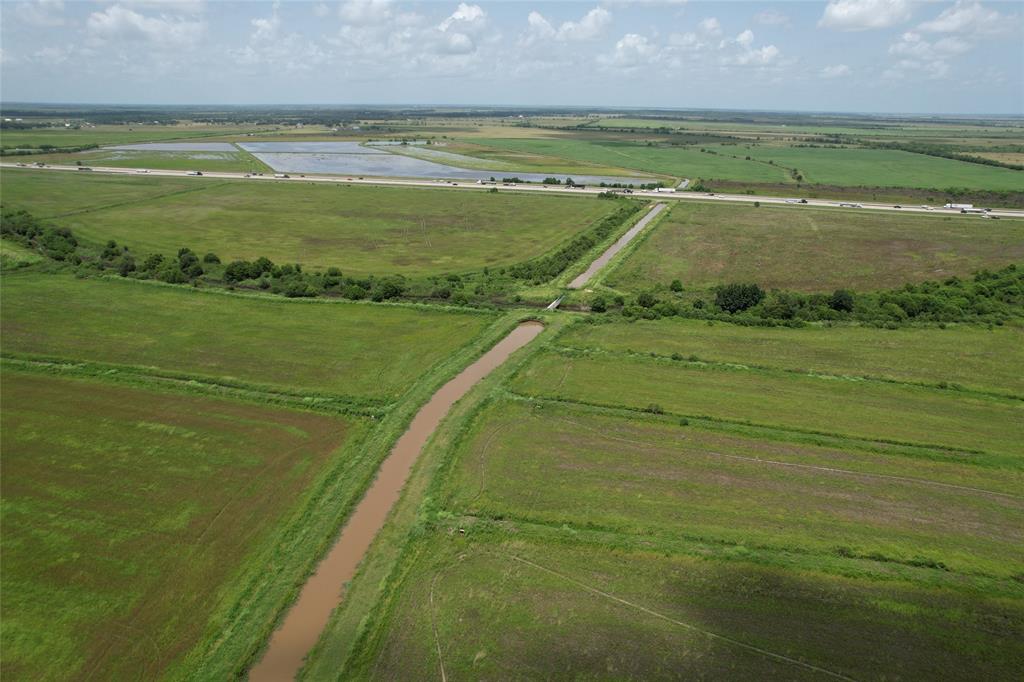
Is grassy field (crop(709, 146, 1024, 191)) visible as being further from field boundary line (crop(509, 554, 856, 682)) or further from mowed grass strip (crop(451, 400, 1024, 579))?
field boundary line (crop(509, 554, 856, 682))

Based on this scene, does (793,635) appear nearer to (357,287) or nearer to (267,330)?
(267,330)

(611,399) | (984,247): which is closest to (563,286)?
(611,399)

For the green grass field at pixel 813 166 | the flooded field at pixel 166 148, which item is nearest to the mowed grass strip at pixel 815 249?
the green grass field at pixel 813 166

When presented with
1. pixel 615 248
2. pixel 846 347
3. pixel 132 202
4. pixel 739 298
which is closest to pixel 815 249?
pixel 615 248

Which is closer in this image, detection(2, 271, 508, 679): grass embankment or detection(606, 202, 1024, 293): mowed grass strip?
detection(2, 271, 508, 679): grass embankment

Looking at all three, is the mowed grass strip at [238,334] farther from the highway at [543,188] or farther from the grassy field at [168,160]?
the grassy field at [168,160]

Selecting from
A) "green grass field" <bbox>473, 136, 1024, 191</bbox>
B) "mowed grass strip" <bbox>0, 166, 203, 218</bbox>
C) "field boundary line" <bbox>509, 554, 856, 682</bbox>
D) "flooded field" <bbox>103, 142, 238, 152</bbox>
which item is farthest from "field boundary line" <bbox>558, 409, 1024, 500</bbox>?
"flooded field" <bbox>103, 142, 238, 152</bbox>

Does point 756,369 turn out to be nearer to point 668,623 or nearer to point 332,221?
point 668,623
